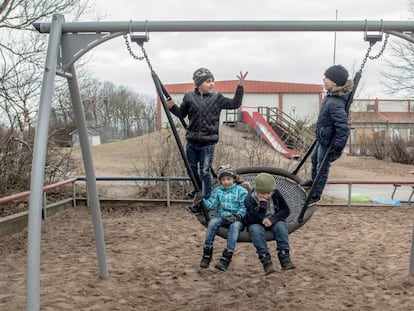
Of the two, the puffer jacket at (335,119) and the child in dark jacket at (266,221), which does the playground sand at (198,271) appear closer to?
the child in dark jacket at (266,221)

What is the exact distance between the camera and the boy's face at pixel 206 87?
4148mm

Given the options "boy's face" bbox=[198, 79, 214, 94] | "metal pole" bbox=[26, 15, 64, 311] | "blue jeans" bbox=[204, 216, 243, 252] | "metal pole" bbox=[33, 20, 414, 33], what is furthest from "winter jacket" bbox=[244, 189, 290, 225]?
"metal pole" bbox=[26, 15, 64, 311]

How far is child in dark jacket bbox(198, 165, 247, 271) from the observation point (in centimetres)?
410

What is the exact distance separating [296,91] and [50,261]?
29.5m

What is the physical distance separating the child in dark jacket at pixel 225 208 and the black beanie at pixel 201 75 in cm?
80

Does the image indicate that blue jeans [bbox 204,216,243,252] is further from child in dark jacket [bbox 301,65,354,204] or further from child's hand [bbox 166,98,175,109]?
child's hand [bbox 166,98,175,109]

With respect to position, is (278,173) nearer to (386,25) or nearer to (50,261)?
(386,25)

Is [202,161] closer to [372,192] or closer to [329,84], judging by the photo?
[329,84]

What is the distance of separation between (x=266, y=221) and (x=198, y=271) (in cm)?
135

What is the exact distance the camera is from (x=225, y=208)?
13.9 ft

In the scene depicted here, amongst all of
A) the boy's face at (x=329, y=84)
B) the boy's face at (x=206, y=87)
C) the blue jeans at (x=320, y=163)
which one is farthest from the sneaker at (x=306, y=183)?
the boy's face at (x=206, y=87)

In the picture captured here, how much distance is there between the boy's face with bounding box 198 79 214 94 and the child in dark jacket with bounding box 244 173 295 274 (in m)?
0.87

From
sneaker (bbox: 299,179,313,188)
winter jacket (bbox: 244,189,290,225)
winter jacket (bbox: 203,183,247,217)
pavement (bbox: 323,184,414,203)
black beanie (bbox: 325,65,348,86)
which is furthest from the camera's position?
pavement (bbox: 323,184,414,203)

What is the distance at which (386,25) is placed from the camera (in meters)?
3.56
